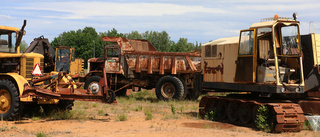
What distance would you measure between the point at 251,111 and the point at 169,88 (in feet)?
27.3

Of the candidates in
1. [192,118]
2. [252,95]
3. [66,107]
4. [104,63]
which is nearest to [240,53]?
[252,95]

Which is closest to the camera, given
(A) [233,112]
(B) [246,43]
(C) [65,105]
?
(B) [246,43]

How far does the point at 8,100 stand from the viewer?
43.8 feet

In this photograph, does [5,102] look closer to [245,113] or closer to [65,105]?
[65,105]

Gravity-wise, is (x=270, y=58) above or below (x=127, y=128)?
above

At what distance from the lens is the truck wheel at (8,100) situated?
42.8ft

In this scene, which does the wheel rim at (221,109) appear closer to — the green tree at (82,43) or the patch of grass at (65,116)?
the patch of grass at (65,116)

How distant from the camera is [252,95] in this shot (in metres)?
14.6

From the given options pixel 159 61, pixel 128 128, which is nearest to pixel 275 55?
pixel 128 128

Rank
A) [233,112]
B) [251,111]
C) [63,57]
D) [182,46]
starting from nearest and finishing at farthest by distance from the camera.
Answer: [251,111]
[233,112]
[63,57]
[182,46]

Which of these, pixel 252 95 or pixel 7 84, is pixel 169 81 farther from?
pixel 7 84

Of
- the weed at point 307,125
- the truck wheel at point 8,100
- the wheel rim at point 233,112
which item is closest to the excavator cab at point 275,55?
the weed at point 307,125

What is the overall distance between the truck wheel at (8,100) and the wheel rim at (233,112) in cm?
682

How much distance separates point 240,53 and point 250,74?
2.50 ft
